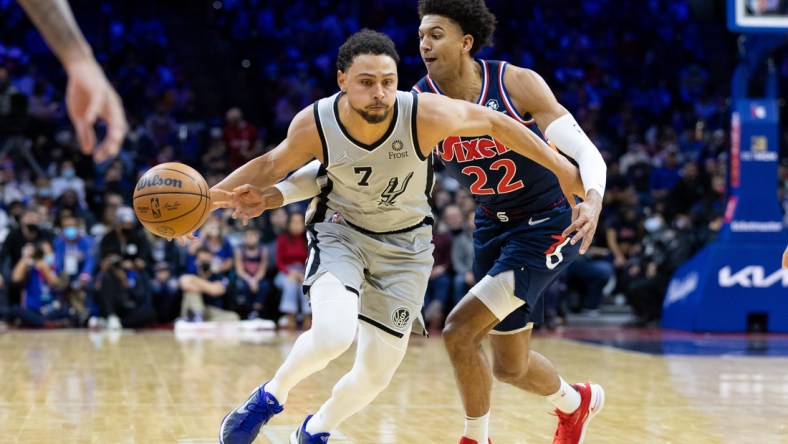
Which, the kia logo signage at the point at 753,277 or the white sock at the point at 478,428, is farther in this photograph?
the kia logo signage at the point at 753,277

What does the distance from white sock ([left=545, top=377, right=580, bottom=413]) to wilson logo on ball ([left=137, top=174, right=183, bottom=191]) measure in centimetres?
213

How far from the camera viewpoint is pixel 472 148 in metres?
4.91

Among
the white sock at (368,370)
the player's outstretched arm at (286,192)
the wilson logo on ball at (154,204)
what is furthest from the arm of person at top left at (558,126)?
the wilson logo on ball at (154,204)

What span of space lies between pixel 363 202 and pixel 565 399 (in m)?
1.52

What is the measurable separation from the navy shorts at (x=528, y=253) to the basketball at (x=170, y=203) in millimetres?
1461

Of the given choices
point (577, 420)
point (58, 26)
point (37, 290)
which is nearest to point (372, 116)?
point (577, 420)

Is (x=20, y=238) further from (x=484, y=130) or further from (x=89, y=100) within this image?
(x=89, y=100)

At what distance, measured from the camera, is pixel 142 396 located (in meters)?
6.89

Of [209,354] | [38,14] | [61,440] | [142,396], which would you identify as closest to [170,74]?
[209,354]

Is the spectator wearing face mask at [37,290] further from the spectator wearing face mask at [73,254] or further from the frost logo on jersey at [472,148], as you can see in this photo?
the frost logo on jersey at [472,148]

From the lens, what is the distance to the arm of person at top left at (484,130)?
441 centimetres

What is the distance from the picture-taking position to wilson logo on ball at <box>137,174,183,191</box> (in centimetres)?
429

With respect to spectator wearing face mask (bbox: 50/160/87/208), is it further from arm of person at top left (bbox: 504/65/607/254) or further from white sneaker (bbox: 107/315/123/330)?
arm of person at top left (bbox: 504/65/607/254)

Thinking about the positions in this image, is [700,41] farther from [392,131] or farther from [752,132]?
[392,131]
